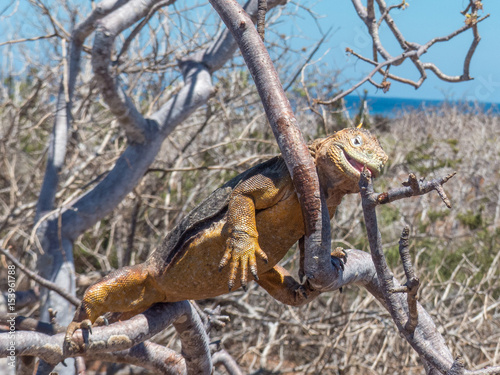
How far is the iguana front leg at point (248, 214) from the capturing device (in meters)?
1.87

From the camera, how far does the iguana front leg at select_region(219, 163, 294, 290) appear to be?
187cm

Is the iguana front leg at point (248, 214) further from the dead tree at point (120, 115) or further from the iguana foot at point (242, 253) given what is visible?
the dead tree at point (120, 115)

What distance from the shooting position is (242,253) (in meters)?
1.88

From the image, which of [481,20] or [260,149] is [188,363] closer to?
[481,20]

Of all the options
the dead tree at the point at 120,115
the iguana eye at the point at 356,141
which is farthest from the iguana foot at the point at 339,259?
the iguana eye at the point at 356,141

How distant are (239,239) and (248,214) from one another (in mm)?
108

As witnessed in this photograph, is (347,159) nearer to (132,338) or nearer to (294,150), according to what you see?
(294,150)

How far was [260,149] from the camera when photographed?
729cm

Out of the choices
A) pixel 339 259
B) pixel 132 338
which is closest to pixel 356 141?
pixel 339 259

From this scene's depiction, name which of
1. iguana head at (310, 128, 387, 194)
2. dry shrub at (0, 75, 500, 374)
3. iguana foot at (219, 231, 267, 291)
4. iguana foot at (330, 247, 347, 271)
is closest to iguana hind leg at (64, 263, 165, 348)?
iguana foot at (219, 231, 267, 291)

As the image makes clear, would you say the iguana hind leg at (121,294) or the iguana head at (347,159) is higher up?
the iguana head at (347,159)

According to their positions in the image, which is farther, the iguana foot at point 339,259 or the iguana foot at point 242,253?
the iguana foot at point 339,259

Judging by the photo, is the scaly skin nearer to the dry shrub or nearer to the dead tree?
the dead tree

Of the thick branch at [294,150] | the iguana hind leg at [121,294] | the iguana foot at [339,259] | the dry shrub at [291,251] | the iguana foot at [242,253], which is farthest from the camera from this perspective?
the dry shrub at [291,251]
